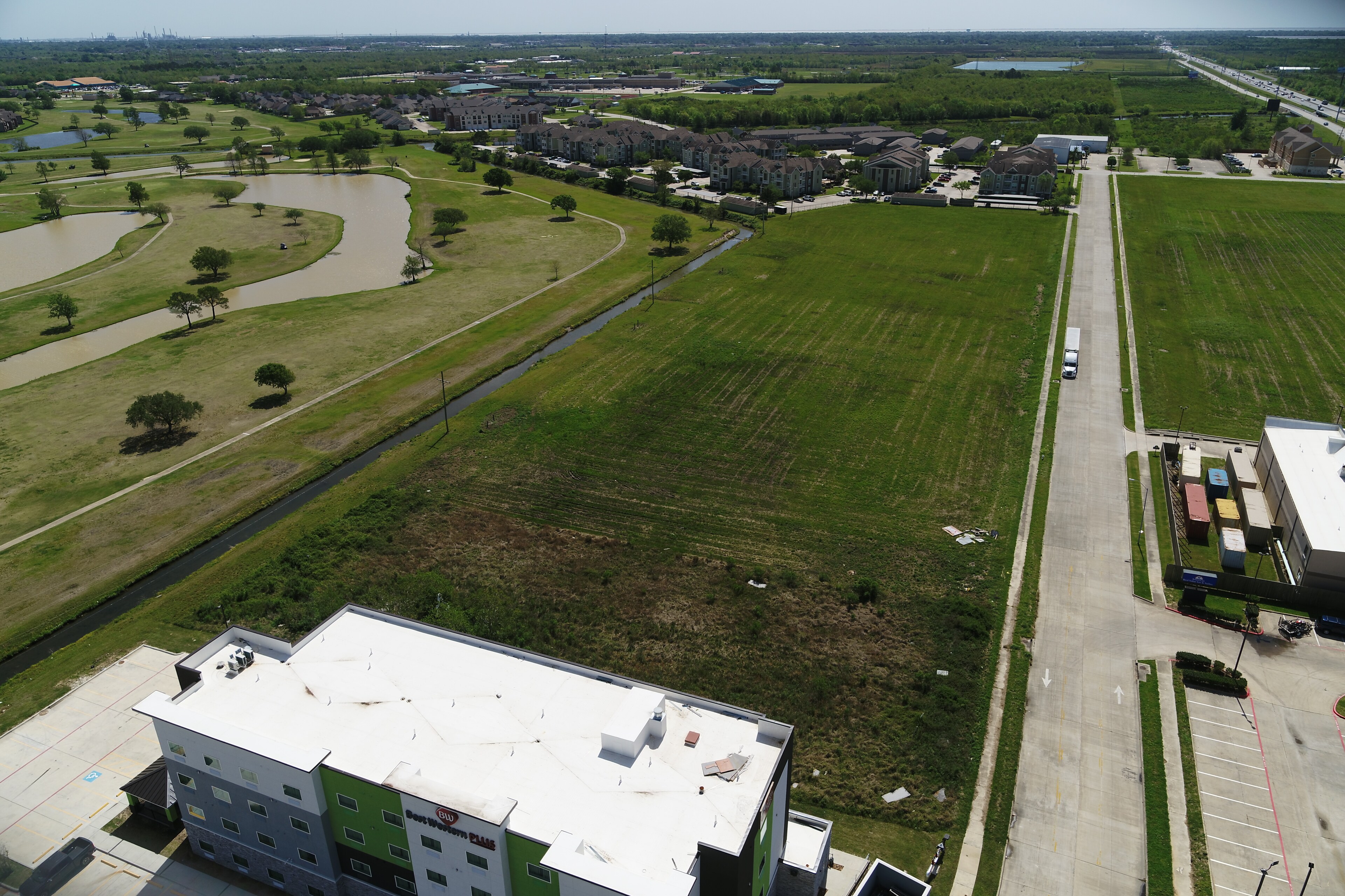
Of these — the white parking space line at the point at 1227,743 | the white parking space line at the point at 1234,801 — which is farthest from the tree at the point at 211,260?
the white parking space line at the point at 1234,801

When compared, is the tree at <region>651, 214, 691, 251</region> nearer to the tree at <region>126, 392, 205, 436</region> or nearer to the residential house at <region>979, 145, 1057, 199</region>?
the residential house at <region>979, 145, 1057, 199</region>

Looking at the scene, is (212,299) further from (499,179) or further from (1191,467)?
(1191,467)

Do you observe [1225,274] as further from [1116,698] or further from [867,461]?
[1116,698]

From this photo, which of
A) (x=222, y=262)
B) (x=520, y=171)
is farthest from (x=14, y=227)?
(x=520, y=171)

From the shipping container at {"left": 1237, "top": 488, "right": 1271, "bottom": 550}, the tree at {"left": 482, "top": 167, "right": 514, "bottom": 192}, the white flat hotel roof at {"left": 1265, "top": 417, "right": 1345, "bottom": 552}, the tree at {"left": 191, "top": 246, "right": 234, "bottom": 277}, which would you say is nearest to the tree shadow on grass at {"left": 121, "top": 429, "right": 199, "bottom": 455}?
the tree at {"left": 191, "top": 246, "right": 234, "bottom": 277}

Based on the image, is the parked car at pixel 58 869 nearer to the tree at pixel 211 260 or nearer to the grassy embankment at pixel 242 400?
the grassy embankment at pixel 242 400
